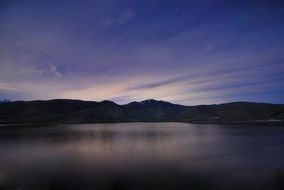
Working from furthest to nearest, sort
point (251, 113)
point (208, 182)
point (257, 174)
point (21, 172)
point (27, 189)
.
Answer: point (251, 113)
point (21, 172)
point (257, 174)
point (208, 182)
point (27, 189)

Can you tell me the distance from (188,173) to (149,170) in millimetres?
3718

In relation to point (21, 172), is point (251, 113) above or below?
above

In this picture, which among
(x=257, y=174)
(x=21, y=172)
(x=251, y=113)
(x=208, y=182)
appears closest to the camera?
(x=208, y=182)

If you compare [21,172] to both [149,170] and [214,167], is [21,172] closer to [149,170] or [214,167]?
[149,170]

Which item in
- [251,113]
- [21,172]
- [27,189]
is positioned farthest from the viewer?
[251,113]

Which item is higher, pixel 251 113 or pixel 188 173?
pixel 251 113

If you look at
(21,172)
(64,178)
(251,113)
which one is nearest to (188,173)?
(64,178)

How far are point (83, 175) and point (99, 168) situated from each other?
267 centimetres

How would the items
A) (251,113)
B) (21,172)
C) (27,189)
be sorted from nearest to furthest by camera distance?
(27,189)
(21,172)
(251,113)

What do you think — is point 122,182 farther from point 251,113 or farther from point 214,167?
point 251,113

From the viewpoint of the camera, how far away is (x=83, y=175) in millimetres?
20328

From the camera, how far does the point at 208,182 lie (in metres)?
17.4

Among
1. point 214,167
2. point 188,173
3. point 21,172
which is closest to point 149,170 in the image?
point 188,173

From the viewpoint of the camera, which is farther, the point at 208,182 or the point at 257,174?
the point at 257,174
